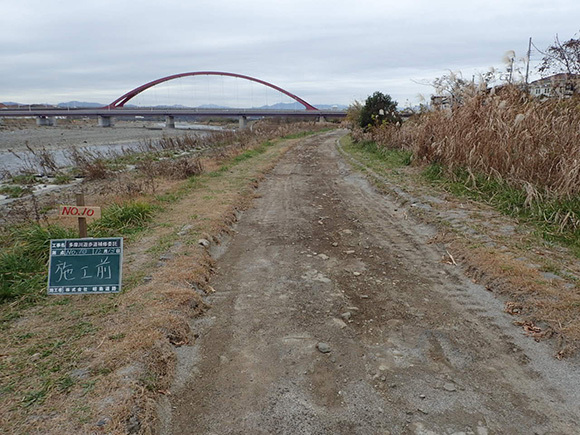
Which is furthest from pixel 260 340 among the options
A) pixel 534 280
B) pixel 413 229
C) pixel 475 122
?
pixel 475 122

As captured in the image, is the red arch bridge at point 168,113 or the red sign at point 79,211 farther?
the red arch bridge at point 168,113

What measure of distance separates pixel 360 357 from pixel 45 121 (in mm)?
84355

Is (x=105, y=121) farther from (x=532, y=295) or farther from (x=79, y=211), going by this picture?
(x=532, y=295)

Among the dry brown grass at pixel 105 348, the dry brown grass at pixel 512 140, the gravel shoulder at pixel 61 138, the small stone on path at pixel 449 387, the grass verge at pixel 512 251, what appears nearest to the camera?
the dry brown grass at pixel 105 348

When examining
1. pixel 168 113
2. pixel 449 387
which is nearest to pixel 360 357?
pixel 449 387

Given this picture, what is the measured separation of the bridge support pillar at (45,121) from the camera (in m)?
71.7

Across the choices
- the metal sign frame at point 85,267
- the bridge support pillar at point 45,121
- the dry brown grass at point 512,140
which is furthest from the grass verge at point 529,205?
the bridge support pillar at point 45,121

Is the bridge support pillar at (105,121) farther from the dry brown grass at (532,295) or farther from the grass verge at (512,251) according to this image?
the dry brown grass at (532,295)

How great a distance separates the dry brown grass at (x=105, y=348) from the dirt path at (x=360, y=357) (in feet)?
0.64

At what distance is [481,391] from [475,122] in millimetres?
8014

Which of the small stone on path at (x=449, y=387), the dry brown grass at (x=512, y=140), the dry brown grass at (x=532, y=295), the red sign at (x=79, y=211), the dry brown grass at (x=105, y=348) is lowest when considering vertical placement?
the small stone on path at (x=449, y=387)

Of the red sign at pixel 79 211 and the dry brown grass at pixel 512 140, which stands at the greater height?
the dry brown grass at pixel 512 140

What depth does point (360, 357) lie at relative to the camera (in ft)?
10.3

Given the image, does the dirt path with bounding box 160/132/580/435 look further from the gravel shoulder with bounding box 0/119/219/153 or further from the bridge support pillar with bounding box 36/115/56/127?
the bridge support pillar with bounding box 36/115/56/127
